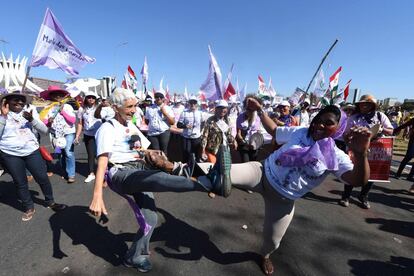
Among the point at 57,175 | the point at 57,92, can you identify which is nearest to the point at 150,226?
the point at 57,92

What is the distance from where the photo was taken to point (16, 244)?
9.59 ft

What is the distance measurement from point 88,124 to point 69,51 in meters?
1.53

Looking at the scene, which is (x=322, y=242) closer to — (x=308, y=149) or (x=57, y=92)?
(x=308, y=149)

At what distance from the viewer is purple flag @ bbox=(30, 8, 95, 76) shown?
13.7ft

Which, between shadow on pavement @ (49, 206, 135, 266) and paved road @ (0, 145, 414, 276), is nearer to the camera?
paved road @ (0, 145, 414, 276)

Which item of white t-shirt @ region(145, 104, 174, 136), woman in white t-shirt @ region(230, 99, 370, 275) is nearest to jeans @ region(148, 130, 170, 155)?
white t-shirt @ region(145, 104, 174, 136)

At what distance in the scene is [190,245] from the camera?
9.74 ft

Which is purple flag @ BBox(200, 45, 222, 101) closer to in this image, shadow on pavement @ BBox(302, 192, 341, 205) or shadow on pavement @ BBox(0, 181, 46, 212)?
shadow on pavement @ BBox(302, 192, 341, 205)

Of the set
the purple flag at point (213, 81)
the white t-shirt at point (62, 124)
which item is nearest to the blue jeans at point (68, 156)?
the white t-shirt at point (62, 124)

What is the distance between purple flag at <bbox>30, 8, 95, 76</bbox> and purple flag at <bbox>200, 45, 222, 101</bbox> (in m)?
3.62

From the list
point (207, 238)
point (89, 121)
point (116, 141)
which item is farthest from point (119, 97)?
point (89, 121)

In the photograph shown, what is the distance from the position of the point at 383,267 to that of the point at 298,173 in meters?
1.82

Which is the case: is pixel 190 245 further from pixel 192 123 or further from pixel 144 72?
pixel 144 72

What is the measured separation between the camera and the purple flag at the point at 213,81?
6.99 metres
